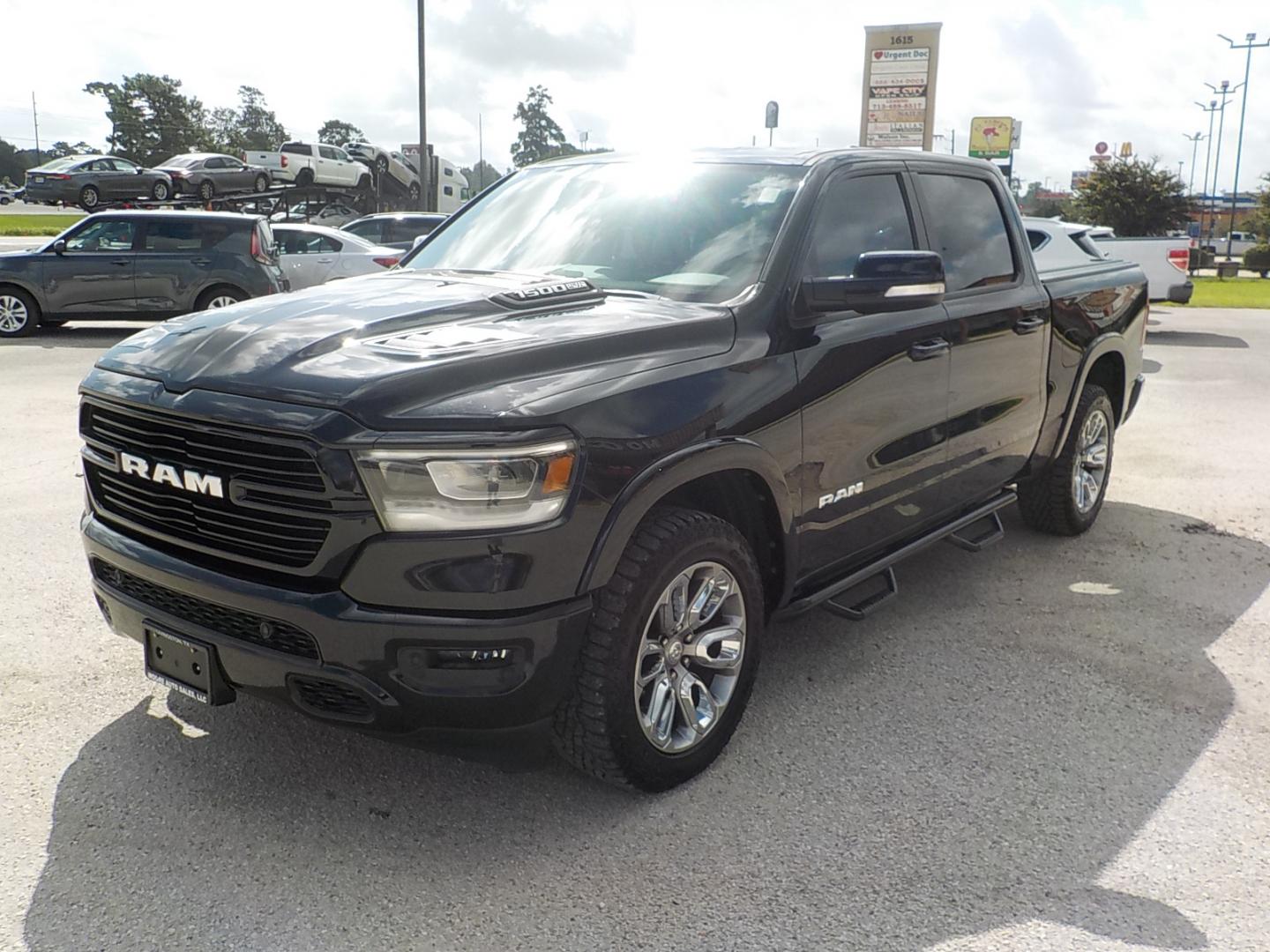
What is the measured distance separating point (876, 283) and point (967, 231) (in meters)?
1.58

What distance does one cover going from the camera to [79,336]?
596 inches

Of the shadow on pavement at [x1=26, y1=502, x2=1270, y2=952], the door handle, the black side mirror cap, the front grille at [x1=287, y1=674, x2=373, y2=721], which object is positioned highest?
the black side mirror cap

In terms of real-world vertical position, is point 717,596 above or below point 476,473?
below

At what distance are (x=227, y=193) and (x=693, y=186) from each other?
3361 cm

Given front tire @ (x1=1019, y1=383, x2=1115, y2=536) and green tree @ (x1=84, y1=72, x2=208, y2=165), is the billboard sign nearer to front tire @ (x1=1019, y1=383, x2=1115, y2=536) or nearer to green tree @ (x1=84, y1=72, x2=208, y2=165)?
front tire @ (x1=1019, y1=383, x2=1115, y2=536)

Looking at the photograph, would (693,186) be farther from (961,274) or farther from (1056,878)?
(1056,878)

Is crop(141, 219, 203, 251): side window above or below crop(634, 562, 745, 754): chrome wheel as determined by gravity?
above

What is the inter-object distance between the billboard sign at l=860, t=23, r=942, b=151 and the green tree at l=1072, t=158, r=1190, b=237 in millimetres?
18161

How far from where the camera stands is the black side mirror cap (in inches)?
138

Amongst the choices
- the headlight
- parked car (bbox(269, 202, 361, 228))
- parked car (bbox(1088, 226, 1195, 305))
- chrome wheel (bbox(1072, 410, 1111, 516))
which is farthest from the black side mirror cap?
parked car (bbox(269, 202, 361, 228))

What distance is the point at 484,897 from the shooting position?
2.79m

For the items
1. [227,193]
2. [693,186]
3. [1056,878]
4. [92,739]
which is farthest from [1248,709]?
[227,193]

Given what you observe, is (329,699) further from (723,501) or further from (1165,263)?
(1165,263)

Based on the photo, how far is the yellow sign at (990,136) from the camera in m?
51.2
